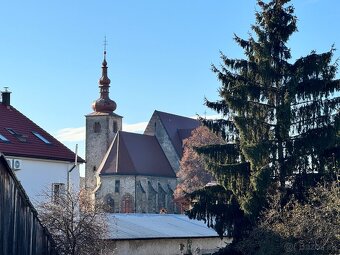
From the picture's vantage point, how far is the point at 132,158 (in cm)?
6938

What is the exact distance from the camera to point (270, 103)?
22625mm

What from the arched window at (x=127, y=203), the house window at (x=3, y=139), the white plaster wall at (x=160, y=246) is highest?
the house window at (x=3, y=139)

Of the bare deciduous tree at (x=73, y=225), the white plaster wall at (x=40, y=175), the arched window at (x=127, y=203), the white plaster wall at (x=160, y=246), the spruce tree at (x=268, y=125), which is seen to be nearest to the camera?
the bare deciduous tree at (x=73, y=225)

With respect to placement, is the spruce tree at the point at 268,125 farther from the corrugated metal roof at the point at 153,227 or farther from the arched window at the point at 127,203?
the arched window at the point at 127,203

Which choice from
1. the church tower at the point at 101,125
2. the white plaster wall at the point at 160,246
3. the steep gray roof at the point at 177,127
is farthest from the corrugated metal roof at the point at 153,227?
the church tower at the point at 101,125

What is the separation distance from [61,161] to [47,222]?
469 inches

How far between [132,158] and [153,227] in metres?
40.6

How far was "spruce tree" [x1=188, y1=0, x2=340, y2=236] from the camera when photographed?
21.7 m

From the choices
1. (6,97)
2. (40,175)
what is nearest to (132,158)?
(6,97)

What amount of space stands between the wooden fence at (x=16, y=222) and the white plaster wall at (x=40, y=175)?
1238 cm

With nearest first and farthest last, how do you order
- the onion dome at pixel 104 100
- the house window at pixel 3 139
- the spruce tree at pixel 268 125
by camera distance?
1. the spruce tree at pixel 268 125
2. the house window at pixel 3 139
3. the onion dome at pixel 104 100

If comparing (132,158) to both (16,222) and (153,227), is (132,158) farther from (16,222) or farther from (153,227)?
(16,222)

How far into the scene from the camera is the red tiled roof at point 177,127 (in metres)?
75.6

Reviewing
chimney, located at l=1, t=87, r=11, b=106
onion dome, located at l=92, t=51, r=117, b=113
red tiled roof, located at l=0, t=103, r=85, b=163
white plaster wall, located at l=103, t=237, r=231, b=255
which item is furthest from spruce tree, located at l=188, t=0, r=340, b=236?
onion dome, located at l=92, t=51, r=117, b=113
